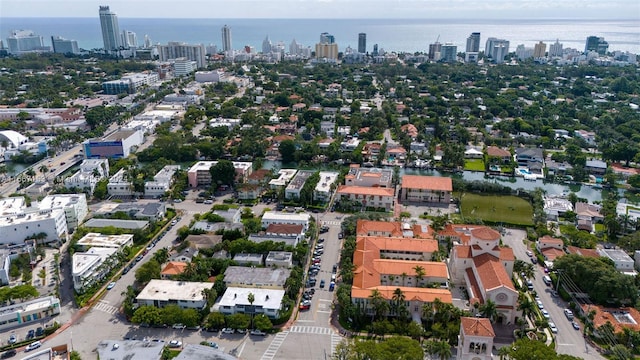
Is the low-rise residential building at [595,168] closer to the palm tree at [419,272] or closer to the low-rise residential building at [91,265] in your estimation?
the palm tree at [419,272]

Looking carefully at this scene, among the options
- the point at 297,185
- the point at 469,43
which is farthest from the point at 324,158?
the point at 469,43

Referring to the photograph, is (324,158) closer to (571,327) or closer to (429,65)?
(571,327)

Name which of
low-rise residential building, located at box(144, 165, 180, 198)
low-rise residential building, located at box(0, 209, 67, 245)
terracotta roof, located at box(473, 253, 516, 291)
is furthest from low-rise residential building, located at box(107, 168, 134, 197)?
terracotta roof, located at box(473, 253, 516, 291)

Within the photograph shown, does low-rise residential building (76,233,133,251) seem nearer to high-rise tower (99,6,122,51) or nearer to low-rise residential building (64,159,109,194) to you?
low-rise residential building (64,159,109,194)

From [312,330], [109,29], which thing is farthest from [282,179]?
[109,29]

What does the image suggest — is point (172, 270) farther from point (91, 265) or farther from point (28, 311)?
point (28, 311)

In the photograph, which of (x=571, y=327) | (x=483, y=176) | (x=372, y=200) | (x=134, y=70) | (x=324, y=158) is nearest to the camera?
(x=571, y=327)

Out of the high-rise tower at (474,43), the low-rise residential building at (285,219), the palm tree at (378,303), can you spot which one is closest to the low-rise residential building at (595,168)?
the low-rise residential building at (285,219)
